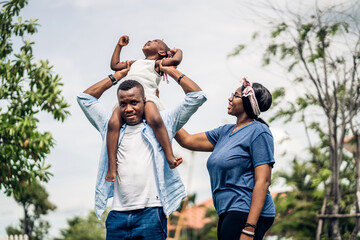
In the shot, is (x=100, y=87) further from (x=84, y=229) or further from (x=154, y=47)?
(x=84, y=229)

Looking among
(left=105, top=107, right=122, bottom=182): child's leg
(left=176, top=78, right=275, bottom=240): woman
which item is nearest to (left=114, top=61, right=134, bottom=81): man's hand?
(left=105, top=107, right=122, bottom=182): child's leg

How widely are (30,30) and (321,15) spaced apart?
7.60 m

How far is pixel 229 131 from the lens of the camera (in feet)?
12.9

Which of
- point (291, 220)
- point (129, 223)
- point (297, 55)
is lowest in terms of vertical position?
point (291, 220)

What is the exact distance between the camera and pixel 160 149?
3543 mm

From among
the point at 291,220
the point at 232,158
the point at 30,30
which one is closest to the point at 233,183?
the point at 232,158

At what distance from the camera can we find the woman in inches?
136

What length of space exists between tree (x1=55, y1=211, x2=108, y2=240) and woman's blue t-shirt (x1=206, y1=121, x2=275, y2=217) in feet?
91.1

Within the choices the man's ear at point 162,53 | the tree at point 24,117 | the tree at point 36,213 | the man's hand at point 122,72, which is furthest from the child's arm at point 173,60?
the tree at point 36,213

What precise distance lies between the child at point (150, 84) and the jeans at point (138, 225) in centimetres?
26

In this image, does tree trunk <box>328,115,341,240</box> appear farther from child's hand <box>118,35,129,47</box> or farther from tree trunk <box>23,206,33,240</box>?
tree trunk <box>23,206,33,240</box>

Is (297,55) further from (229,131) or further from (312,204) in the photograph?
(229,131)

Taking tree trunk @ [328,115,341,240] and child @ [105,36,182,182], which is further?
tree trunk @ [328,115,341,240]

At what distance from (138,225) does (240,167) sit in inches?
30.2
